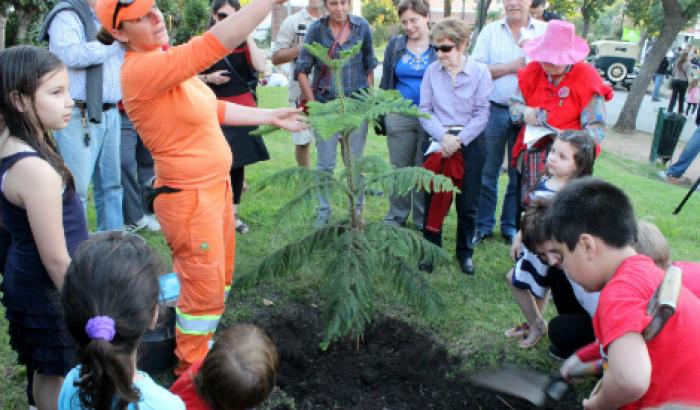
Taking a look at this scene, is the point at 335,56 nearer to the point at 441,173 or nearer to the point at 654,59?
the point at 441,173

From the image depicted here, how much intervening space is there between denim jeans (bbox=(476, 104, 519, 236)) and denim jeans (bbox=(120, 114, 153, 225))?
2989 millimetres

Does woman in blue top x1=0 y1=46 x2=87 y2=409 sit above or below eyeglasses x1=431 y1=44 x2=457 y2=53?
below

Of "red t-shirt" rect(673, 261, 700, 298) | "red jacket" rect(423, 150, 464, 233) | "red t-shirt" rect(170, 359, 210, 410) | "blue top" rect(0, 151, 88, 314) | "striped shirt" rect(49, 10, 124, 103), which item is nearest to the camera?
"red t-shirt" rect(170, 359, 210, 410)

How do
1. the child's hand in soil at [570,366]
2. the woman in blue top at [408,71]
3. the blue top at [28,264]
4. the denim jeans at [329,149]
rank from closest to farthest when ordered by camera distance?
the blue top at [28,264] < the child's hand in soil at [570,366] < the woman in blue top at [408,71] < the denim jeans at [329,149]

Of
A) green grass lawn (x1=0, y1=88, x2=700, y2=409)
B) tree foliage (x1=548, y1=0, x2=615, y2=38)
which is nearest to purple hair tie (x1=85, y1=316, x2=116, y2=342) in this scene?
green grass lawn (x1=0, y1=88, x2=700, y2=409)

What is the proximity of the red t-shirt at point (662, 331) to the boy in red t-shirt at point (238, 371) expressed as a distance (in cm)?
107

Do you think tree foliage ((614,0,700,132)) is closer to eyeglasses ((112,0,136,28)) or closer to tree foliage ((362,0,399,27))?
eyeglasses ((112,0,136,28))

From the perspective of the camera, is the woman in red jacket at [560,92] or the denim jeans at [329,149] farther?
the denim jeans at [329,149]

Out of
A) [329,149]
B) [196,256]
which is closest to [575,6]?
[329,149]

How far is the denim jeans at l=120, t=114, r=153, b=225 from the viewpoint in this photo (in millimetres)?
5066

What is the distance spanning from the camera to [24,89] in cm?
227

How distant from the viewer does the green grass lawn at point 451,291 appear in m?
3.45

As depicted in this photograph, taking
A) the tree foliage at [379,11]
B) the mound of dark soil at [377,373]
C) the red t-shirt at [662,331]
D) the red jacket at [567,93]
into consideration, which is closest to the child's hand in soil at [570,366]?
the mound of dark soil at [377,373]

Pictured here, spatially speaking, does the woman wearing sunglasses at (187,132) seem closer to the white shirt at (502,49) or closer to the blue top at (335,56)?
the blue top at (335,56)
